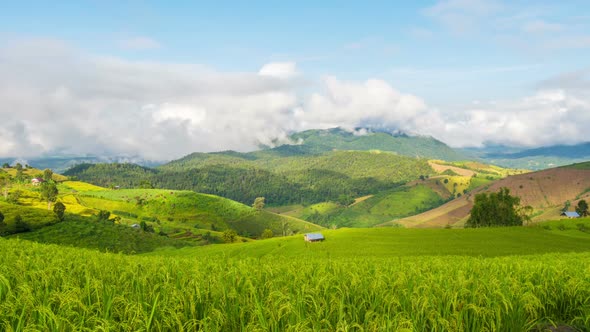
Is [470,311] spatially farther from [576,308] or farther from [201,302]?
[201,302]

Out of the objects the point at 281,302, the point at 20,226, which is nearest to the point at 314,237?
the point at 281,302

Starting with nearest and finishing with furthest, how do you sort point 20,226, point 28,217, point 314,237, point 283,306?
point 283,306
point 314,237
point 20,226
point 28,217

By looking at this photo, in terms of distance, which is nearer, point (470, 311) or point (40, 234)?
point (470, 311)

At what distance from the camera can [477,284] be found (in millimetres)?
8750

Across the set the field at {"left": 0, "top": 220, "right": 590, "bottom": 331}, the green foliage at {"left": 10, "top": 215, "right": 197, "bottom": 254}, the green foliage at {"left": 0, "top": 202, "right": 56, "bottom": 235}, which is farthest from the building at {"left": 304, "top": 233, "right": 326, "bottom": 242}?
the green foliage at {"left": 0, "top": 202, "right": 56, "bottom": 235}

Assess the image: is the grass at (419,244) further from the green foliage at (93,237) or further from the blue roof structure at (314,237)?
the green foliage at (93,237)

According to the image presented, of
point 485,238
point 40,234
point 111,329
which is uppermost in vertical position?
point 111,329

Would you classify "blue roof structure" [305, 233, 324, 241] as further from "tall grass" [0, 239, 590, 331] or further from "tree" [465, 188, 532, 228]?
"tree" [465, 188, 532, 228]

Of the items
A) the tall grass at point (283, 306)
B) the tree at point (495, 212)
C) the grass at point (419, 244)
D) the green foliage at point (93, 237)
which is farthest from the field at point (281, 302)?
the tree at point (495, 212)

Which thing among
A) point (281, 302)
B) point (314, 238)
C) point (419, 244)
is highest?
point (281, 302)

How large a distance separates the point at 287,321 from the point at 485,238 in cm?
8112

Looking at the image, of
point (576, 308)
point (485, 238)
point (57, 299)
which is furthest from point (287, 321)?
point (485, 238)

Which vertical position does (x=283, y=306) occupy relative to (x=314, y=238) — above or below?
above

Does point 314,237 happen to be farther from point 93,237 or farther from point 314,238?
point 93,237
